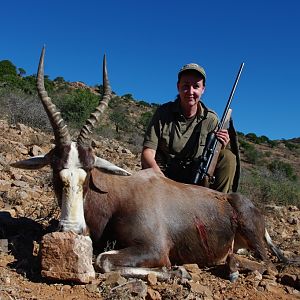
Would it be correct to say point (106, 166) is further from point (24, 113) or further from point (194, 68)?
point (24, 113)

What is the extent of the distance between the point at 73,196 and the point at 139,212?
77cm

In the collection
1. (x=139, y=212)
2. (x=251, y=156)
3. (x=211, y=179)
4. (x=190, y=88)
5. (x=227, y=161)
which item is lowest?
(x=139, y=212)

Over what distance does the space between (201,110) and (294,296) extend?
306 centimetres

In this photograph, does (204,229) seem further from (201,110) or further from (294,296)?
(201,110)

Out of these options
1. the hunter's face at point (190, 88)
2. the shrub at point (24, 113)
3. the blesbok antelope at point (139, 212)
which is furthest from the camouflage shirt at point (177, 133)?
the shrub at point (24, 113)

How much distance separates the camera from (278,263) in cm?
554

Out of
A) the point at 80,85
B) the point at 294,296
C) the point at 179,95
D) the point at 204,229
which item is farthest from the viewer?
the point at 80,85

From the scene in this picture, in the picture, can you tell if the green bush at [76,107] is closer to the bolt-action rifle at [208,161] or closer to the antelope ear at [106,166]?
the bolt-action rifle at [208,161]

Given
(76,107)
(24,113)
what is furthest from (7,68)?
(24,113)

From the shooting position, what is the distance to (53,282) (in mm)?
3703

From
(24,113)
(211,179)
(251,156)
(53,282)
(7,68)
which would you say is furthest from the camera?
(7,68)

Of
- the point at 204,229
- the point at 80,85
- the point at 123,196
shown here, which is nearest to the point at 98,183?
the point at 123,196

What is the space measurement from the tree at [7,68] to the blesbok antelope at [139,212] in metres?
32.5

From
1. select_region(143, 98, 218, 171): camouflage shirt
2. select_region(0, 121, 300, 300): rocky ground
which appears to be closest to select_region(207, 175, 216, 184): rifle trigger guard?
select_region(143, 98, 218, 171): camouflage shirt
